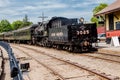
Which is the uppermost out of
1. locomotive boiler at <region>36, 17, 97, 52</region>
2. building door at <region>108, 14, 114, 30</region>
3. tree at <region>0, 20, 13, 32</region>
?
tree at <region>0, 20, 13, 32</region>

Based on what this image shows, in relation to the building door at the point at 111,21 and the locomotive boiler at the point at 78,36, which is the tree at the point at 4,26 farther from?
the locomotive boiler at the point at 78,36

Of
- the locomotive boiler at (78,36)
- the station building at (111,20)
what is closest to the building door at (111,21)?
the station building at (111,20)

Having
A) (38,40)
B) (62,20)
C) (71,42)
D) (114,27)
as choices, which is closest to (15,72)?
(71,42)

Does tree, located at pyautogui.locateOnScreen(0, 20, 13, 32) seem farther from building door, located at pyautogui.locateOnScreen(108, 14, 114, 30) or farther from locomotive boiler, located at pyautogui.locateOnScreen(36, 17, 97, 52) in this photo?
locomotive boiler, located at pyautogui.locateOnScreen(36, 17, 97, 52)

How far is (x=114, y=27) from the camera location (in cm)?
2705

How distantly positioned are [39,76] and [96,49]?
11672 mm

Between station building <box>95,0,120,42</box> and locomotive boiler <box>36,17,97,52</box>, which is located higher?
station building <box>95,0,120,42</box>

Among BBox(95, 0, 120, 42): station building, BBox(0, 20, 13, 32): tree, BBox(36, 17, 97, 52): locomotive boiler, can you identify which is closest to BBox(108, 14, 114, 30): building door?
BBox(95, 0, 120, 42): station building

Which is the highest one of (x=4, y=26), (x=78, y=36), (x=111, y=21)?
(x=4, y=26)

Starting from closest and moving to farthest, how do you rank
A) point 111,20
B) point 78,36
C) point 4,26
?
point 78,36 < point 111,20 < point 4,26

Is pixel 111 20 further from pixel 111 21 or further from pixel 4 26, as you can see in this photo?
pixel 4 26

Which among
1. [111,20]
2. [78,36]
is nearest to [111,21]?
[111,20]

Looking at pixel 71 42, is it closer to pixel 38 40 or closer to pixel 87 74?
pixel 87 74

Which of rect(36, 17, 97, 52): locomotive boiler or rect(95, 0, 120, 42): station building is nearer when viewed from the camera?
rect(36, 17, 97, 52): locomotive boiler
